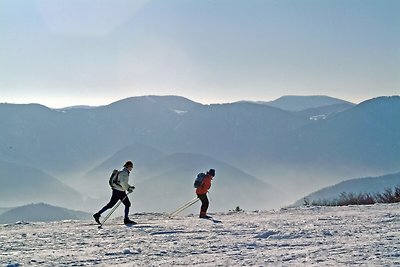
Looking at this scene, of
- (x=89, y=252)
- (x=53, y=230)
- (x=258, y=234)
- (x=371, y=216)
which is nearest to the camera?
(x=89, y=252)

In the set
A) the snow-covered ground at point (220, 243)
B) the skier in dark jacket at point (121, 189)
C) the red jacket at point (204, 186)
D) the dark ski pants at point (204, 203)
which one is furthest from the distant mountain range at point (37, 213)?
the snow-covered ground at point (220, 243)

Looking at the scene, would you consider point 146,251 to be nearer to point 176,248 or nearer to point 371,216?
point 176,248

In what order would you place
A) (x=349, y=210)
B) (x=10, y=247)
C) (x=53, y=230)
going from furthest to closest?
(x=349, y=210) → (x=53, y=230) → (x=10, y=247)

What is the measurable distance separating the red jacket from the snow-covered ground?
250cm

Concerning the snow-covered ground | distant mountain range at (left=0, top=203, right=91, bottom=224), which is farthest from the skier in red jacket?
distant mountain range at (left=0, top=203, right=91, bottom=224)

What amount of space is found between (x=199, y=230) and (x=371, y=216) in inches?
164

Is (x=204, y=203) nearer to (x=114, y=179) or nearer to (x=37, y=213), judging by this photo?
(x=114, y=179)

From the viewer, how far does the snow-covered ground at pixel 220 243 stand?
757 centimetres

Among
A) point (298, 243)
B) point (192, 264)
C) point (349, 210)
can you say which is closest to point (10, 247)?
point (192, 264)

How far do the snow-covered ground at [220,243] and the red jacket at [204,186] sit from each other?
2.50 meters

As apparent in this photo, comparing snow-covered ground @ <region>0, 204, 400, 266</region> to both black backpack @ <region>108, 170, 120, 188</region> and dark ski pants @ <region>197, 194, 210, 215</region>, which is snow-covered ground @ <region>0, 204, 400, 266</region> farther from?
dark ski pants @ <region>197, 194, 210, 215</region>

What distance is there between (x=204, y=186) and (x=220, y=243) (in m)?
5.97

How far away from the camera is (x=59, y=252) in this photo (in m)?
8.48

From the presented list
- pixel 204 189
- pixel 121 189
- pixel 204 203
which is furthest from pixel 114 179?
pixel 204 189
